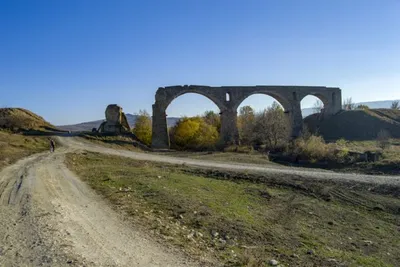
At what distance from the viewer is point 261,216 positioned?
25.9 feet

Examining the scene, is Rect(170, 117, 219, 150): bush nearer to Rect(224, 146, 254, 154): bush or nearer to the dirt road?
Rect(224, 146, 254, 154): bush

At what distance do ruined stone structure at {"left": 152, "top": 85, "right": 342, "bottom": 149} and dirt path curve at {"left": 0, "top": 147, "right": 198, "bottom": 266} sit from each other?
20.2 m

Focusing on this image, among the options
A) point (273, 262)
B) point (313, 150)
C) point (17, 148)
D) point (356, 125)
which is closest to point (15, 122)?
point (17, 148)

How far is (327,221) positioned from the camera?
26.6ft

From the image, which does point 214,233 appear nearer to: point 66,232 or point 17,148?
point 66,232

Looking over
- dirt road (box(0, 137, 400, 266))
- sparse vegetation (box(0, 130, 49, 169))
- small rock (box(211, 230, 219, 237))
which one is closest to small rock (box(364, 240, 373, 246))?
small rock (box(211, 230, 219, 237))

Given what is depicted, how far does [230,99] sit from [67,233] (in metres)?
27.0

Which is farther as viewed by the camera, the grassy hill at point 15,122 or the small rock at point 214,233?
the grassy hill at point 15,122

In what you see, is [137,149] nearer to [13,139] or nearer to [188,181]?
[13,139]

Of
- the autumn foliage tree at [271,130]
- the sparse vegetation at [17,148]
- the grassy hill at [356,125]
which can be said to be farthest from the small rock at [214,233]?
the grassy hill at [356,125]

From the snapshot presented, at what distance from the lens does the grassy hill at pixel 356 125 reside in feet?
112

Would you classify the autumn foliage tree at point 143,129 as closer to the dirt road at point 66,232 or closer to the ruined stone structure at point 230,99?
the ruined stone structure at point 230,99

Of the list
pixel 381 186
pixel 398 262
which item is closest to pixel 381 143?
pixel 381 186

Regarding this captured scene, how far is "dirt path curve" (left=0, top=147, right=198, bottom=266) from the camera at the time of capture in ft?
14.2
